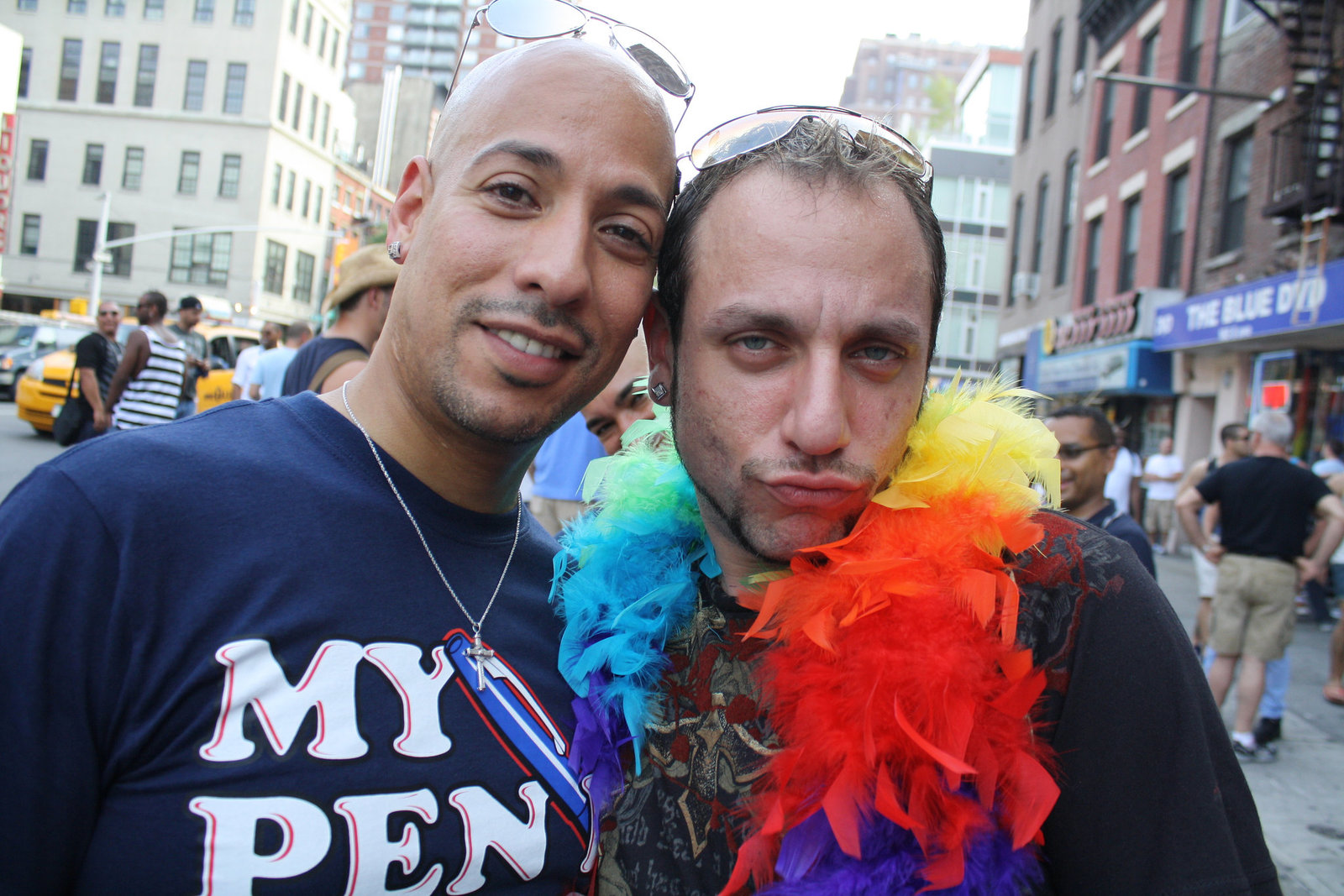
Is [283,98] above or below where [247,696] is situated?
above

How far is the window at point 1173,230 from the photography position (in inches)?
A: 559

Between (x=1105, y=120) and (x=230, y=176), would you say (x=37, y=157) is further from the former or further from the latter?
(x=1105, y=120)

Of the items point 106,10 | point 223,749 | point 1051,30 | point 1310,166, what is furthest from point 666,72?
point 106,10

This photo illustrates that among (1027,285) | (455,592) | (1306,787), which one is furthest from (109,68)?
(1306,787)

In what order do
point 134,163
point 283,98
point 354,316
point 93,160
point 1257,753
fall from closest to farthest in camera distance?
point 354,316
point 1257,753
point 93,160
point 134,163
point 283,98

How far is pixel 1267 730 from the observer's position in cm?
556

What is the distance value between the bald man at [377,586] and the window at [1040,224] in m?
20.9

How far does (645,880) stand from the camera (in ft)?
4.88

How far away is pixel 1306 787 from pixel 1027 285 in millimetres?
17231

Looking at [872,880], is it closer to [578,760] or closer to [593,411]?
[578,760]

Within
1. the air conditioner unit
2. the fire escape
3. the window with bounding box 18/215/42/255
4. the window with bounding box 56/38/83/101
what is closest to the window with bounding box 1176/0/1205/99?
the fire escape

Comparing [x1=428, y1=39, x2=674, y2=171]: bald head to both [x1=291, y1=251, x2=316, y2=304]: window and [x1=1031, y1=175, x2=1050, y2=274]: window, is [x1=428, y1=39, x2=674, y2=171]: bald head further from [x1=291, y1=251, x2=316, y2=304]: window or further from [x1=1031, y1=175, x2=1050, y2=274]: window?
[x1=291, y1=251, x2=316, y2=304]: window

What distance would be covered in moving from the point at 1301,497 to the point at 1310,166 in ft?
19.5

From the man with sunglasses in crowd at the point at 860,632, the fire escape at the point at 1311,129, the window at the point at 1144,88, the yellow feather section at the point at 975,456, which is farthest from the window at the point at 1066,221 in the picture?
the man with sunglasses in crowd at the point at 860,632
